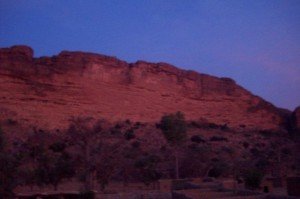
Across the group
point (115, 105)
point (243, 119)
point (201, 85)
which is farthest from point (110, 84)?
point (243, 119)

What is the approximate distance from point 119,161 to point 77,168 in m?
3.86

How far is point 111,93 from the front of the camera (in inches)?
2403

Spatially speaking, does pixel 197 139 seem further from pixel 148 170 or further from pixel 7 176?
pixel 7 176

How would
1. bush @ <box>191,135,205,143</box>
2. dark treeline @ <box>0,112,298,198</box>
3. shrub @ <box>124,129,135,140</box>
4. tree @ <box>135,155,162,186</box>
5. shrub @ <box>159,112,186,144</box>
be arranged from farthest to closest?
bush @ <box>191,135,205,143</box> → shrub @ <box>124,129,135,140</box> → shrub @ <box>159,112,186,144</box> → tree @ <box>135,155,162,186</box> → dark treeline @ <box>0,112,298,198</box>

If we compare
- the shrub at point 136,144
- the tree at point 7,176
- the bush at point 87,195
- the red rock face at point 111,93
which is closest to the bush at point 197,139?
the shrub at point 136,144

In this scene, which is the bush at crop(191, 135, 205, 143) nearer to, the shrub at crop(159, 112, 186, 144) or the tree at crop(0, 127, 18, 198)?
the shrub at crop(159, 112, 186, 144)

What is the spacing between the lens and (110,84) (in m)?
62.0

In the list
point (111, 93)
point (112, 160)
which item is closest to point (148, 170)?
point (112, 160)

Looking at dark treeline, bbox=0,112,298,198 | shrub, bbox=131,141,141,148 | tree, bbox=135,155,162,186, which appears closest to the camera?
dark treeline, bbox=0,112,298,198

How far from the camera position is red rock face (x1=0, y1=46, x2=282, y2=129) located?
53.5 m

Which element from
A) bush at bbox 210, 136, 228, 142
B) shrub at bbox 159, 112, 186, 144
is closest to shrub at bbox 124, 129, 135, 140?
bush at bbox 210, 136, 228, 142

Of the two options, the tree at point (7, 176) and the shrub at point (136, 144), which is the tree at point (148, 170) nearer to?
the shrub at point (136, 144)

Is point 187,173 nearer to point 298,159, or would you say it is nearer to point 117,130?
point 298,159

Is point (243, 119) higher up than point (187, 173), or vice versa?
point (243, 119)
